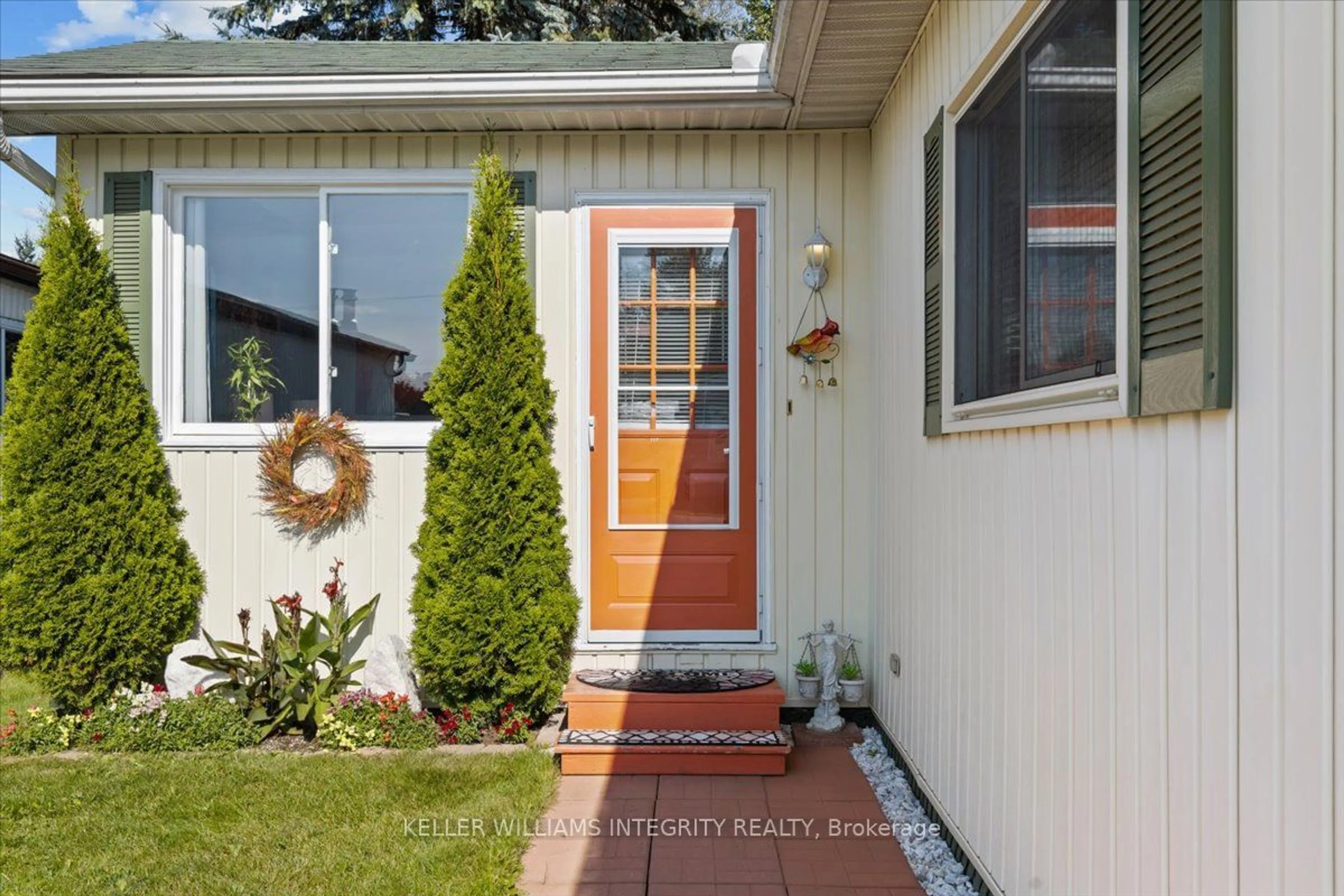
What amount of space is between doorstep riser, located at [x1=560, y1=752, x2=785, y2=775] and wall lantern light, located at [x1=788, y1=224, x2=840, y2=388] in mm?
1732

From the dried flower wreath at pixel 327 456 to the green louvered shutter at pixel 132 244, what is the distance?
28.0 inches

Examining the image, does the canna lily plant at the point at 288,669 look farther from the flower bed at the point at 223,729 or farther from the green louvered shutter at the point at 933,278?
the green louvered shutter at the point at 933,278

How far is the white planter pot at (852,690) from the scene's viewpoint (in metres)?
4.47

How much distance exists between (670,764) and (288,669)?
1.72 m

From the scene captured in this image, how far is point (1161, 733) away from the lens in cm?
178

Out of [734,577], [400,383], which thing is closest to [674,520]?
[734,577]

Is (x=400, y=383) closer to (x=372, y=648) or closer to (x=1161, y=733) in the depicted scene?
(x=372, y=648)

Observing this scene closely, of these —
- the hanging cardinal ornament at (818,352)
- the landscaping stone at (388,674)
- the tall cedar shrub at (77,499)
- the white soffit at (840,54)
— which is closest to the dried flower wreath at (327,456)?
the tall cedar shrub at (77,499)

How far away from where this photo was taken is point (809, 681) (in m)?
4.47

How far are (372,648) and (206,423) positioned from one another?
4.46 ft

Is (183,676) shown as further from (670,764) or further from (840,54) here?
(840,54)

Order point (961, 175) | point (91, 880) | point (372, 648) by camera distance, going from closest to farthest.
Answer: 1. point (91, 880)
2. point (961, 175)
3. point (372, 648)

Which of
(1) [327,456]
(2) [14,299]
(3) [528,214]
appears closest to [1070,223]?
(3) [528,214]

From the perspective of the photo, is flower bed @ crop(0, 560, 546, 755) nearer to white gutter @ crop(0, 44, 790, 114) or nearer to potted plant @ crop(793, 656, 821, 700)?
potted plant @ crop(793, 656, 821, 700)
